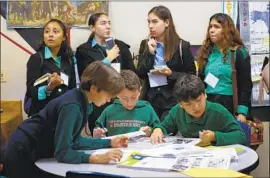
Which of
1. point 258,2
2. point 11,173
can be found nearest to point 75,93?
point 11,173

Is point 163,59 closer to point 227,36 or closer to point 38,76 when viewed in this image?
point 227,36

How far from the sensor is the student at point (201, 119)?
233cm

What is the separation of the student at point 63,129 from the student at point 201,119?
0.48 meters

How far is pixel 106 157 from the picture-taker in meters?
2.00

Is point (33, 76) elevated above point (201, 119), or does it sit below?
above

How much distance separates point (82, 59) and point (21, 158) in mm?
1611

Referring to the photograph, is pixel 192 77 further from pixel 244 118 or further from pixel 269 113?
pixel 269 113

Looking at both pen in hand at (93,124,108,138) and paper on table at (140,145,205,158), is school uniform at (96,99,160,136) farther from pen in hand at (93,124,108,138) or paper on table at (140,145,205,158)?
paper on table at (140,145,205,158)

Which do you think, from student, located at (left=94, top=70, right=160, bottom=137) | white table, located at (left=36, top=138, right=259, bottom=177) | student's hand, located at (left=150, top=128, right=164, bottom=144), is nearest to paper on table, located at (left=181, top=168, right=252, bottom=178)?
white table, located at (left=36, top=138, right=259, bottom=177)

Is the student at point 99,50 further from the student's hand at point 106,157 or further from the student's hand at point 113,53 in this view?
the student's hand at point 106,157

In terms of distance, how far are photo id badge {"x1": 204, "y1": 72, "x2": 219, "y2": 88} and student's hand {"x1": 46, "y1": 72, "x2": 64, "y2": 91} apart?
1167 millimetres

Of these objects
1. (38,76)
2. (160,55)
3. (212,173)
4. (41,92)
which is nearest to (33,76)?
(38,76)

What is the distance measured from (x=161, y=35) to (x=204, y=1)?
33.7 inches

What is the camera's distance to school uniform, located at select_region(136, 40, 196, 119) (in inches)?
131
